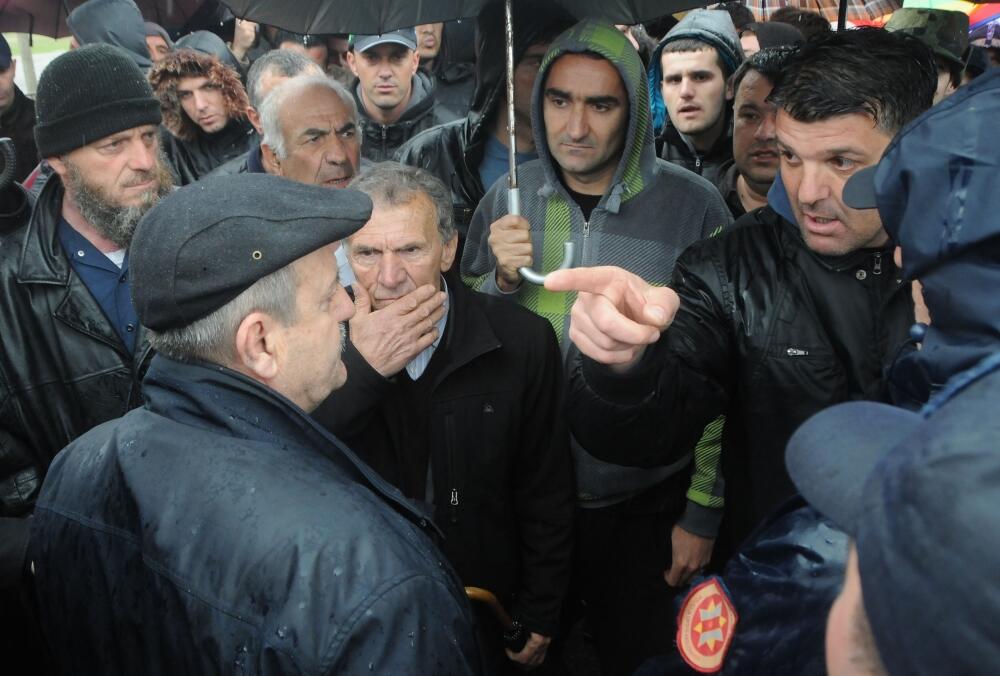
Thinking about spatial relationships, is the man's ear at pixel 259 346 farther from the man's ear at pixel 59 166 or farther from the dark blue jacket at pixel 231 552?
the man's ear at pixel 59 166

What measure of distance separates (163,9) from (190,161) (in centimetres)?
324

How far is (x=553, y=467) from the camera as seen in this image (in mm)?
2596

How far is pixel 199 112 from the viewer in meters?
5.14

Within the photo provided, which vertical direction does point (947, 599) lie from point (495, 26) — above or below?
below

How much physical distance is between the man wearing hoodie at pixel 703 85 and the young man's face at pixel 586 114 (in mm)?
1447

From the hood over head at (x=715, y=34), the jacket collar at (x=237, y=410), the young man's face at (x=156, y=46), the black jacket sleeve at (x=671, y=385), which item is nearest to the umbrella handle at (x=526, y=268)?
the black jacket sleeve at (x=671, y=385)

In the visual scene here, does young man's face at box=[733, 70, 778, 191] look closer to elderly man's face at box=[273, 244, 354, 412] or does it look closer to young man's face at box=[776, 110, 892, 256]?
young man's face at box=[776, 110, 892, 256]

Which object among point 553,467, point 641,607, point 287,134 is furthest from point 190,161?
A: point 641,607

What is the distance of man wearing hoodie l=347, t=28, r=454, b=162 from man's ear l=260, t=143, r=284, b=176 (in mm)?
1395

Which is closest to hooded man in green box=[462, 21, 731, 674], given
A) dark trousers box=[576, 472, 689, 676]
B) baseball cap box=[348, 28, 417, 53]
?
dark trousers box=[576, 472, 689, 676]

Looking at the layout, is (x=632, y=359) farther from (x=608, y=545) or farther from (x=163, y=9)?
(x=163, y=9)

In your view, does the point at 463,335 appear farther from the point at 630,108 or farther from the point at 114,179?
the point at 114,179

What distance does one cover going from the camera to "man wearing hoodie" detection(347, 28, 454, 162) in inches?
207

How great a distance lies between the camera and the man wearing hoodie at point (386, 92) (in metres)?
5.25
